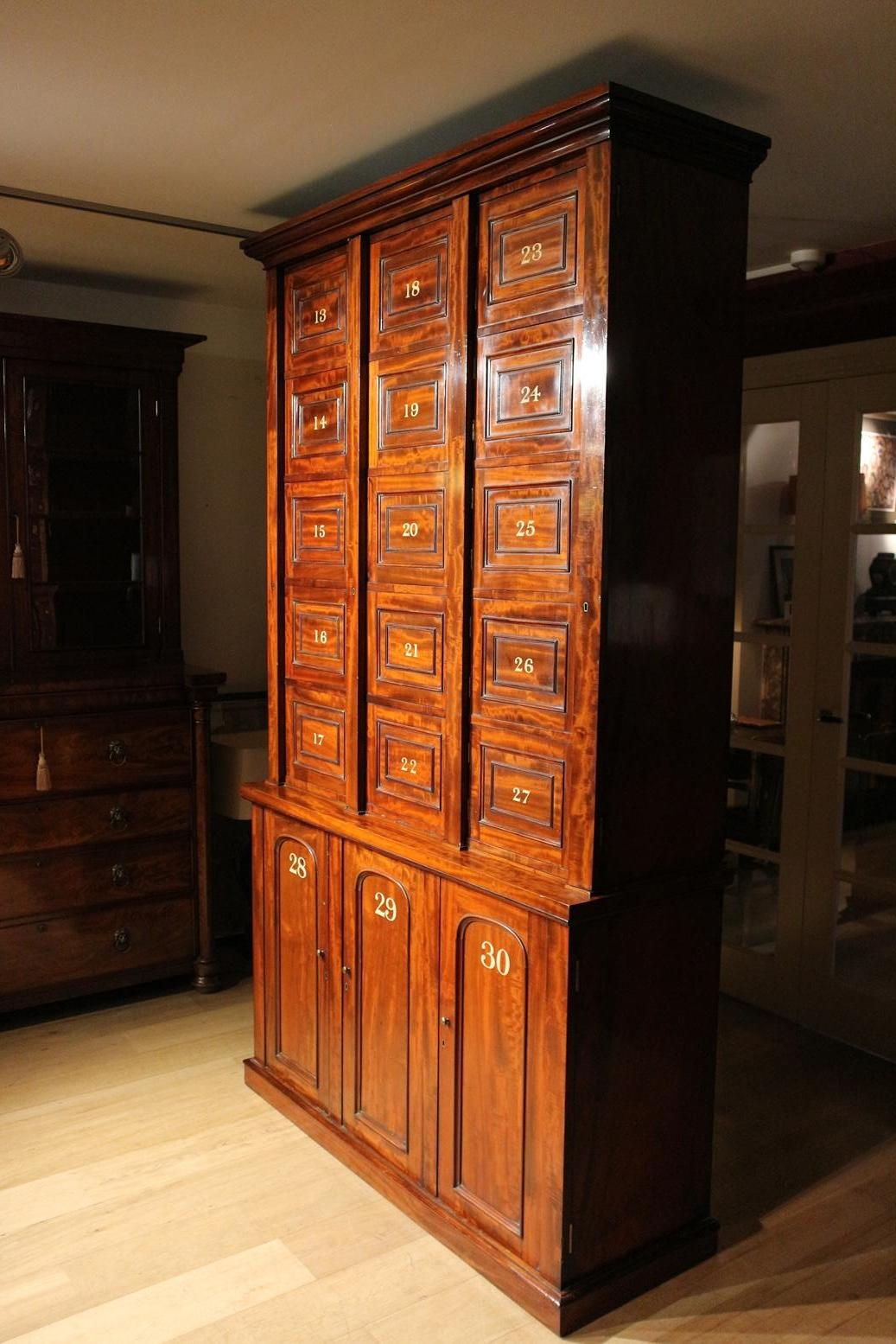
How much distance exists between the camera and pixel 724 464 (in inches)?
93.4

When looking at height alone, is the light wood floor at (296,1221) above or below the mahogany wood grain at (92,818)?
below

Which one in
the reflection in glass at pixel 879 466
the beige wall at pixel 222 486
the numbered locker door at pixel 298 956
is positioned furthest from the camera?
the beige wall at pixel 222 486

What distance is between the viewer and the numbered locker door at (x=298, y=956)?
297cm

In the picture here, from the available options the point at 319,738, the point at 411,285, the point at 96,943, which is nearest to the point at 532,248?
the point at 411,285

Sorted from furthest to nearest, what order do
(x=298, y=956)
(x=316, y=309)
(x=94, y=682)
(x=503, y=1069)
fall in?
(x=94, y=682) → (x=298, y=956) → (x=316, y=309) → (x=503, y=1069)

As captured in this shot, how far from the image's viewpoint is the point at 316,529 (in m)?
2.98

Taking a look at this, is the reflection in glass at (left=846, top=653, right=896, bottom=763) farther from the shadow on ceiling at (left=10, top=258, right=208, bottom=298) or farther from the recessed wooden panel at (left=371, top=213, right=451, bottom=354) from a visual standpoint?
the shadow on ceiling at (left=10, top=258, right=208, bottom=298)

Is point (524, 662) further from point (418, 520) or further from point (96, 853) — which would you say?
point (96, 853)

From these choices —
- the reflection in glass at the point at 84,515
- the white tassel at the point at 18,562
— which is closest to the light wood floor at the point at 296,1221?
the reflection in glass at the point at 84,515

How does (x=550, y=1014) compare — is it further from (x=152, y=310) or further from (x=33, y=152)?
(x=152, y=310)

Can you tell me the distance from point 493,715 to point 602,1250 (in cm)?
110

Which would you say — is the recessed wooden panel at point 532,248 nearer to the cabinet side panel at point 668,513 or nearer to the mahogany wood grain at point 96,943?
the cabinet side panel at point 668,513

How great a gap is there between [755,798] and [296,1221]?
203 cm

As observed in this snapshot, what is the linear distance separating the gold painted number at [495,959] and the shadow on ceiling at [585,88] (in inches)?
67.7
